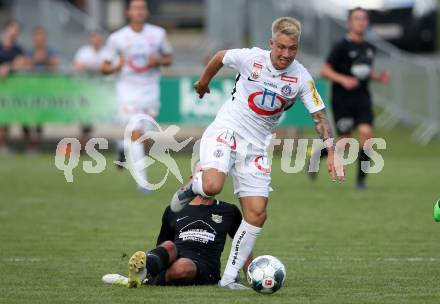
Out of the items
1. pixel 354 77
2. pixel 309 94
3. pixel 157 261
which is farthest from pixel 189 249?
pixel 354 77

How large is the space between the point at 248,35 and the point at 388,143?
20.2 ft

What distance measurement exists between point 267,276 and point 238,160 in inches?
43.9

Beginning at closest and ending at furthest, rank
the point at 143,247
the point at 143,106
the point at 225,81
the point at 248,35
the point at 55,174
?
1. the point at 143,247
2. the point at 143,106
3. the point at 55,174
4. the point at 225,81
5. the point at 248,35

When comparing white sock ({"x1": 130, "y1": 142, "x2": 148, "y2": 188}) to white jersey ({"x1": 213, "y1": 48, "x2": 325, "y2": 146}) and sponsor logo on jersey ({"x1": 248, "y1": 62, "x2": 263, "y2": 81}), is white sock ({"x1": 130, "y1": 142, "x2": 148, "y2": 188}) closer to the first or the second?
white jersey ({"x1": 213, "y1": 48, "x2": 325, "y2": 146})

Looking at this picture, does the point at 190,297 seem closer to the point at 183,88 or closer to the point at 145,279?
the point at 145,279

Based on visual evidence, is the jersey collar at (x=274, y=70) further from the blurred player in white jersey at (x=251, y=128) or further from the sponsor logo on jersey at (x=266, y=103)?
the sponsor logo on jersey at (x=266, y=103)

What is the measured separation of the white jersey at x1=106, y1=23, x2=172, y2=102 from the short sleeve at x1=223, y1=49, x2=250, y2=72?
23.5ft

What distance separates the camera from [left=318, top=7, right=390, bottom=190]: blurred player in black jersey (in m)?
15.9

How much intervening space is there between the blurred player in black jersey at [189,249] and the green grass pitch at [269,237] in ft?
0.50

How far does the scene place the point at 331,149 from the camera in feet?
27.9

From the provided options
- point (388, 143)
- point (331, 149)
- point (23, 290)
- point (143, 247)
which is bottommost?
point (388, 143)

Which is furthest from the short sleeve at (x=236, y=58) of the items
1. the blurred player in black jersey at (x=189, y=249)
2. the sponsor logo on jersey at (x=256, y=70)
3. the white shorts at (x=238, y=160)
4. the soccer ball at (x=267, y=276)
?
the soccer ball at (x=267, y=276)

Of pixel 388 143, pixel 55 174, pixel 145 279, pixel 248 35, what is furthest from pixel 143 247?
pixel 248 35

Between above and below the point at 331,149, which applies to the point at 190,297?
below
